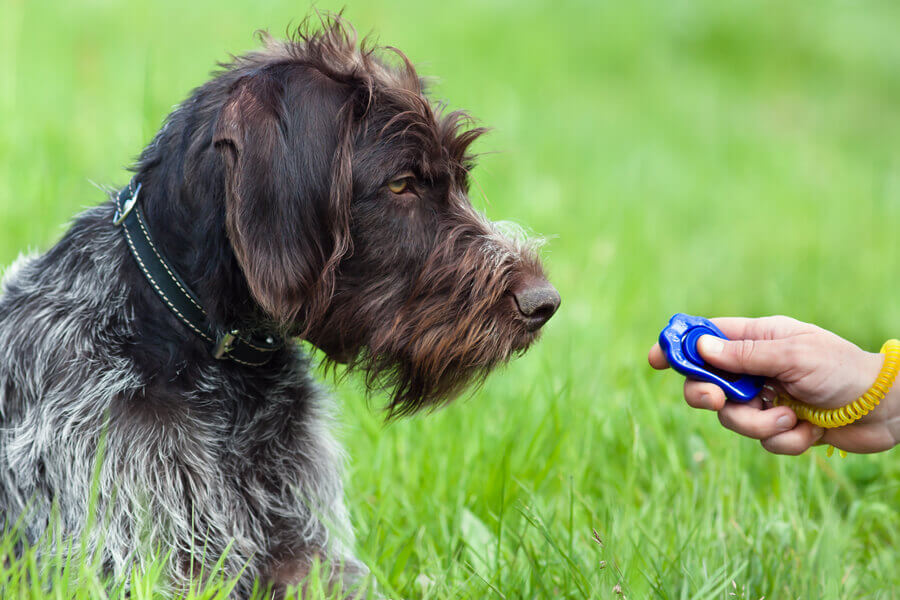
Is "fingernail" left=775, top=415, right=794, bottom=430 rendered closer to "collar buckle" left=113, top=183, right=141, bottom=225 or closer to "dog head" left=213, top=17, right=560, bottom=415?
"dog head" left=213, top=17, right=560, bottom=415

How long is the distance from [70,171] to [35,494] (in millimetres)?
3627

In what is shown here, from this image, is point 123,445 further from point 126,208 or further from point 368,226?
point 368,226

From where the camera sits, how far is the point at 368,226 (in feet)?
9.17

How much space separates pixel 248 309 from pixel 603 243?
4.40m

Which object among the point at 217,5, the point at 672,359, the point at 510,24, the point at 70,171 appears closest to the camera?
the point at 672,359

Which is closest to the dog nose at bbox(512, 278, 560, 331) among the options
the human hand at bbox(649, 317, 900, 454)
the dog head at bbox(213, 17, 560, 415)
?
the dog head at bbox(213, 17, 560, 415)

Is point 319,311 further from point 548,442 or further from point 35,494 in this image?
point 548,442

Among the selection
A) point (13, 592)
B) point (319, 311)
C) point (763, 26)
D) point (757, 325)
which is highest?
point (763, 26)

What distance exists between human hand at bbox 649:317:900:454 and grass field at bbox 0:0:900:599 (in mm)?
366

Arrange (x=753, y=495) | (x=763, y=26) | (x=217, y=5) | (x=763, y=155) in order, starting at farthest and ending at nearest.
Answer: (x=763, y=26) → (x=763, y=155) → (x=217, y=5) → (x=753, y=495)

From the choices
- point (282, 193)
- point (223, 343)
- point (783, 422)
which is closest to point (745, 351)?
point (783, 422)

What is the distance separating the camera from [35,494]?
2.79m

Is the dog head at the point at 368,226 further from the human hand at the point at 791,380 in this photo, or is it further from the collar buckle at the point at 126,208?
the human hand at the point at 791,380

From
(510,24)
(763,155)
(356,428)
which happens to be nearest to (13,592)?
(356,428)
